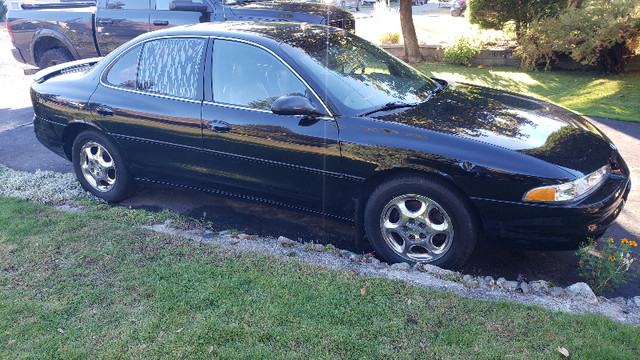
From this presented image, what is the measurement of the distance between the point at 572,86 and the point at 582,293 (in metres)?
7.45

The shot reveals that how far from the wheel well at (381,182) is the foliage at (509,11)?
852 cm

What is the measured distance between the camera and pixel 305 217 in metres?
5.10

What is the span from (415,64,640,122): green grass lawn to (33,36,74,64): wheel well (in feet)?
24.2

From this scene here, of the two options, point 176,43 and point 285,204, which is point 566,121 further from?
point 176,43

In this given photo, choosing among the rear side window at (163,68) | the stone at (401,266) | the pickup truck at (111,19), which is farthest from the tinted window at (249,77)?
the pickup truck at (111,19)

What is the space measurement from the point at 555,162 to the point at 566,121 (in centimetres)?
94

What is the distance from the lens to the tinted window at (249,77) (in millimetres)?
4266

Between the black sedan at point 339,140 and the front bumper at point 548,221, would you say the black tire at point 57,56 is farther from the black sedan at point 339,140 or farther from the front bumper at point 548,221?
the front bumper at point 548,221

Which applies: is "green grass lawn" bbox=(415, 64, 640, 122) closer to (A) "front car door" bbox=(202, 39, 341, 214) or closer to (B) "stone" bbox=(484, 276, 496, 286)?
(B) "stone" bbox=(484, 276, 496, 286)

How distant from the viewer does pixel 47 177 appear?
590cm

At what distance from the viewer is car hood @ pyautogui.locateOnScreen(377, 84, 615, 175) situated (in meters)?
3.68

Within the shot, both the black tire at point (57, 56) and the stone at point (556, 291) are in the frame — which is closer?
the stone at point (556, 291)

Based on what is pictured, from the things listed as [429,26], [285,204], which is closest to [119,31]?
[285,204]

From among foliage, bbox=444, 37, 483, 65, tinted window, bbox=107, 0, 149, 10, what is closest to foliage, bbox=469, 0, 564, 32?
foliage, bbox=444, 37, 483, 65
